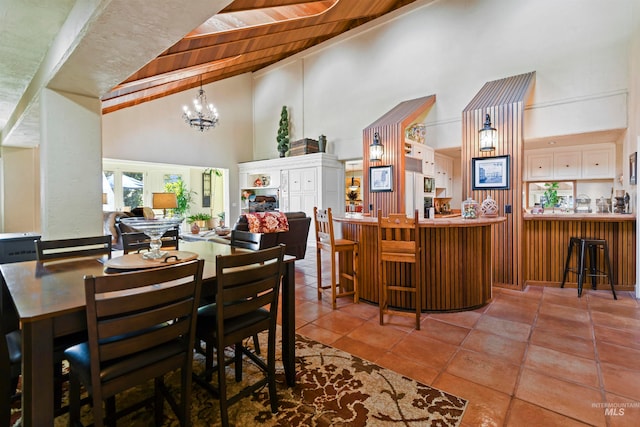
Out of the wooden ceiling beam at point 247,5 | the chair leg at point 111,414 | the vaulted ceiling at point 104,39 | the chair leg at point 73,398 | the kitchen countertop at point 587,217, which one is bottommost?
the chair leg at point 111,414

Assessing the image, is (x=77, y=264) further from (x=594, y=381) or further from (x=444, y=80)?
(x=444, y=80)

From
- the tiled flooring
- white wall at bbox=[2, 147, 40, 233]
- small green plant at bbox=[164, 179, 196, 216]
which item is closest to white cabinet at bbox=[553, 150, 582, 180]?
the tiled flooring

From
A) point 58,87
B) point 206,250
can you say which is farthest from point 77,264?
point 58,87

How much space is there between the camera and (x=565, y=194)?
6727mm

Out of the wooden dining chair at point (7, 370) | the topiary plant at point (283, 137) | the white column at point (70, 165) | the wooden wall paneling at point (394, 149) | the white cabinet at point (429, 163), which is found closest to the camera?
the wooden dining chair at point (7, 370)

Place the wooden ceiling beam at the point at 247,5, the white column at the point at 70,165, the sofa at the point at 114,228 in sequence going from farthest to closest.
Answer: the sofa at the point at 114,228, the wooden ceiling beam at the point at 247,5, the white column at the point at 70,165

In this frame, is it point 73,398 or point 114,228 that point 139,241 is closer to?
point 73,398

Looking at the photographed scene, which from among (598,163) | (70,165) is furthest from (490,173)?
(70,165)

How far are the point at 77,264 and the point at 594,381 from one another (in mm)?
3471

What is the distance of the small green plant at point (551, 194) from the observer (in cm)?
680

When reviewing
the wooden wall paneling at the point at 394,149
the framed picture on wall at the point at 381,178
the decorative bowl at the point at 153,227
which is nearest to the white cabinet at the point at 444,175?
the wooden wall paneling at the point at 394,149

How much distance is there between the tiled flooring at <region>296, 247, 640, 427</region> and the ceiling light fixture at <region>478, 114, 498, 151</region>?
6.84 feet

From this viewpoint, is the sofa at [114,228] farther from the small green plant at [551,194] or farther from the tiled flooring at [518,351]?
the small green plant at [551,194]

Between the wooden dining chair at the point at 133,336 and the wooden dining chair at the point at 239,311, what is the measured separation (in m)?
0.14
